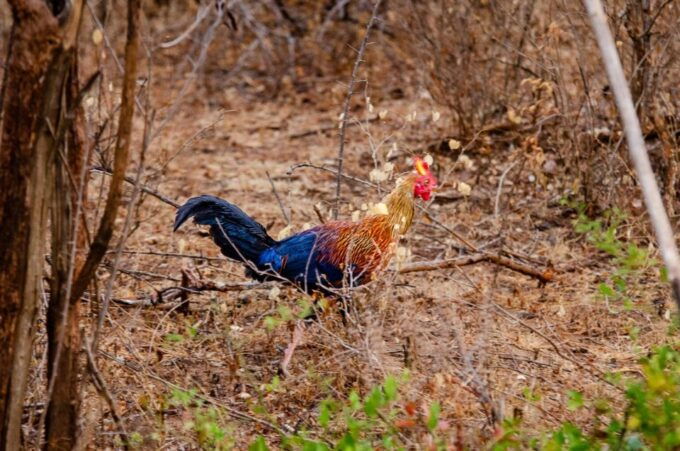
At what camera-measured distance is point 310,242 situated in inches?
203

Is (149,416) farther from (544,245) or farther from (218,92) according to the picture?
(218,92)

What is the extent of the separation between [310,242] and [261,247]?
0.86 ft

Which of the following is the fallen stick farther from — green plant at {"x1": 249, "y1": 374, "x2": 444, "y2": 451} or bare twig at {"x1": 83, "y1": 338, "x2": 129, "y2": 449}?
bare twig at {"x1": 83, "y1": 338, "x2": 129, "y2": 449}

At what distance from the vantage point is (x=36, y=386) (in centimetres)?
412

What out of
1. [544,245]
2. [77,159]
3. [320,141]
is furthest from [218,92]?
[77,159]

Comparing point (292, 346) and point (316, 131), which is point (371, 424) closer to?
point (292, 346)

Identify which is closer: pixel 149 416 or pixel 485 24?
pixel 149 416

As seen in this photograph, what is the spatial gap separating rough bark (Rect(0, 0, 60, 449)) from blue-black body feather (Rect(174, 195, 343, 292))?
1711 mm

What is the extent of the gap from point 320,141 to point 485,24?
187cm

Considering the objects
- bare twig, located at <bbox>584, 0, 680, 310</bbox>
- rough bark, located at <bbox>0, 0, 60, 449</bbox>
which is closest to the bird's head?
bare twig, located at <bbox>584, 0, 680, 310</bbox>

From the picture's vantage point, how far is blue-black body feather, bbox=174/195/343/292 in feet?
16.7

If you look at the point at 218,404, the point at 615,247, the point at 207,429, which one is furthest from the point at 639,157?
the point at 615,247

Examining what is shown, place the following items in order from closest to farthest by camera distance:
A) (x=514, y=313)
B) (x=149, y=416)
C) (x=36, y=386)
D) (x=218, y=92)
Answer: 1. (x=36, y=386)
2. (x=149, y=416)
3. (x=514, y=313)
4. (x=218, y=92)

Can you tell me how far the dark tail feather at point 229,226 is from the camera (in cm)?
512
